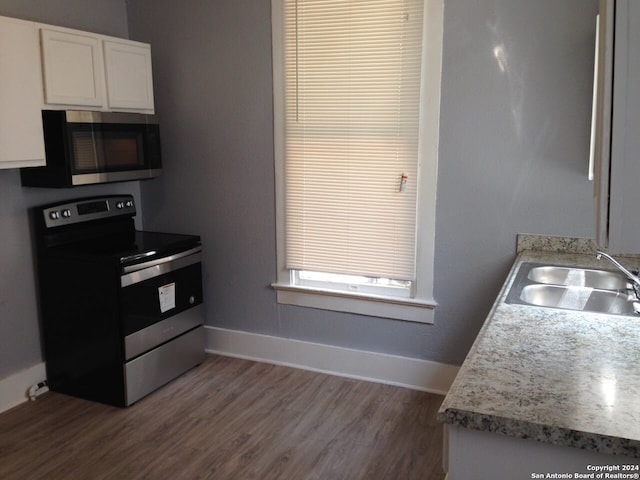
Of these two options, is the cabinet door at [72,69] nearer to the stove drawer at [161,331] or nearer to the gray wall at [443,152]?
the gray wall at [443,152]

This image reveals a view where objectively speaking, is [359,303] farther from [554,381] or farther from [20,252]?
[554,381]

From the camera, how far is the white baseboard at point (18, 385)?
310 cm

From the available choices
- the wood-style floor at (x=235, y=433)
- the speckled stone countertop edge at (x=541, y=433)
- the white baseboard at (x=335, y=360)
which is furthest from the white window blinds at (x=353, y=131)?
the speckled stone countertop edge at (x=541, y=433)

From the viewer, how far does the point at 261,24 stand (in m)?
3.38

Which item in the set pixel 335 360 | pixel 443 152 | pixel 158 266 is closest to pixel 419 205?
pixel 443 152

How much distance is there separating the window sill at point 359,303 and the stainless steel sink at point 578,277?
75cm

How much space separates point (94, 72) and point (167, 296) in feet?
4.17

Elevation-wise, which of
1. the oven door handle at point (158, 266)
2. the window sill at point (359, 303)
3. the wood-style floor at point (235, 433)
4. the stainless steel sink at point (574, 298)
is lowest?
the wood-style floor at point (235, 433)

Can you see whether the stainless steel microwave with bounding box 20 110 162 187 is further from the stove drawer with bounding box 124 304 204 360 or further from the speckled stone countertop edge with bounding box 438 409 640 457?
the speckled stone countertop edge with bounding box 438 409 640 457

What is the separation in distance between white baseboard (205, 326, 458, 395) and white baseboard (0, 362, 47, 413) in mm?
1045

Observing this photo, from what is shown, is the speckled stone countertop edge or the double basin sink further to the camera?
the double basin sink

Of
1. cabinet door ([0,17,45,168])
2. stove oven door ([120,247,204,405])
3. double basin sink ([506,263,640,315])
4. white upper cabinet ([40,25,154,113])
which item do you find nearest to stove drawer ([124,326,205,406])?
stove oven door ([120,247,204,405])

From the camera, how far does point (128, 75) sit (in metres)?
3.33

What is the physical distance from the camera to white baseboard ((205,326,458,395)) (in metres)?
3.32
